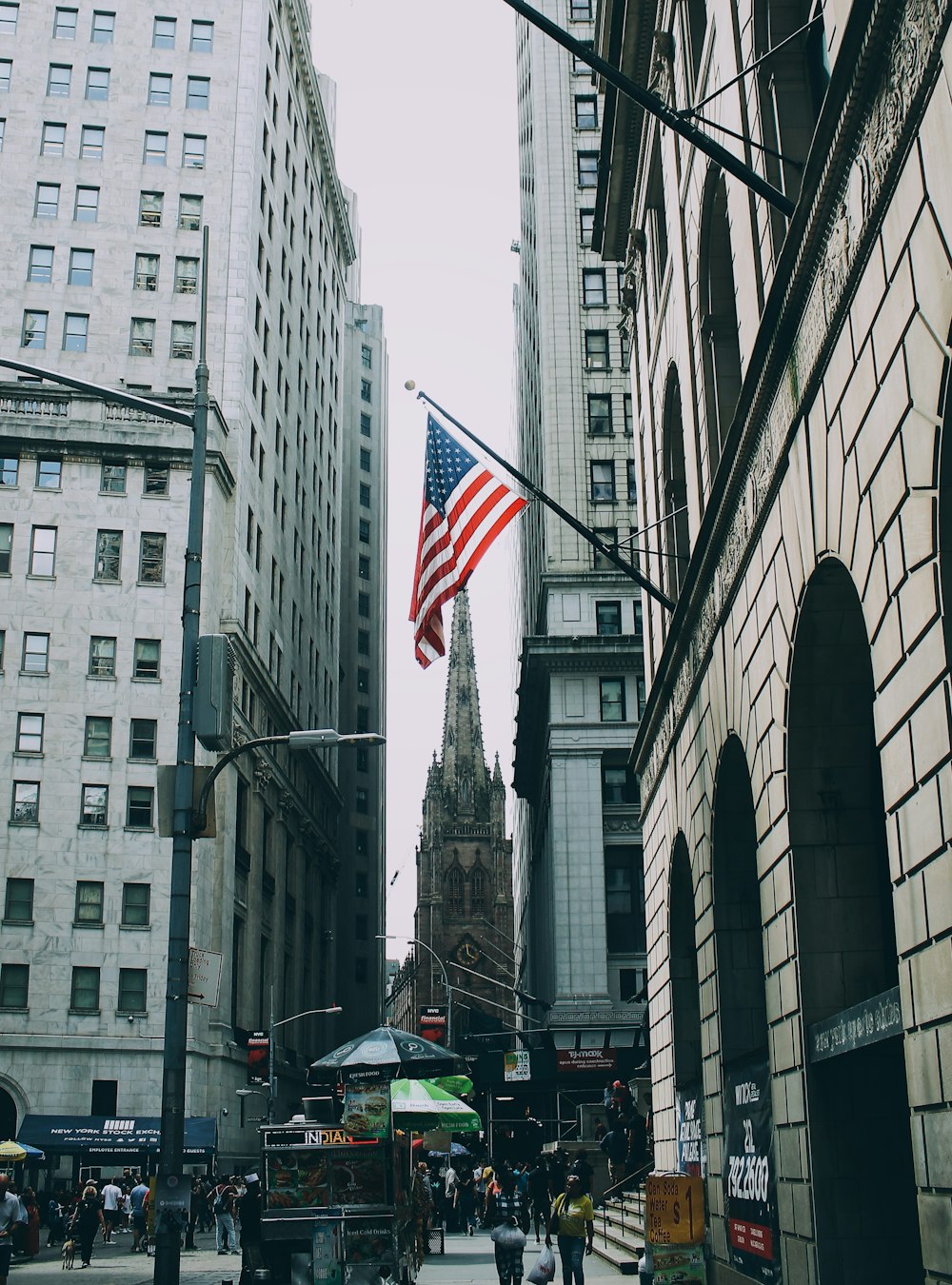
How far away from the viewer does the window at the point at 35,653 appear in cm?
5494

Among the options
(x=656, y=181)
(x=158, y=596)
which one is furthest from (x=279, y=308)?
(x=656, y=181)

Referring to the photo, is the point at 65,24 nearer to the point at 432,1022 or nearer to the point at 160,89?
the point at 160,89

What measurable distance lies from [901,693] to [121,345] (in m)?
56.9

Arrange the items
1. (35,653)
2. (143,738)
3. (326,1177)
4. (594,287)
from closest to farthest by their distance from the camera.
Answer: (326,1177), (143,738), (35,653), (594,287)

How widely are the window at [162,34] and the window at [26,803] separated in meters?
37.0

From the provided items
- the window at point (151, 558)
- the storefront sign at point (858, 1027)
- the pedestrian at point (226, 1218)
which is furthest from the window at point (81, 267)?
the storefront sign at point (858, 1027)

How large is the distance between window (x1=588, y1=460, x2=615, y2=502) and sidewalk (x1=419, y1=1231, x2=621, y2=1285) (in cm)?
3283

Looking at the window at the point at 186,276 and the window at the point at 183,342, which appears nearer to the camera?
the window at the point at 183,342

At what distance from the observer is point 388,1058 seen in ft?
70.1

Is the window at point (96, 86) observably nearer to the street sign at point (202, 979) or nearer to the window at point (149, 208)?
the window at point (149, 208)

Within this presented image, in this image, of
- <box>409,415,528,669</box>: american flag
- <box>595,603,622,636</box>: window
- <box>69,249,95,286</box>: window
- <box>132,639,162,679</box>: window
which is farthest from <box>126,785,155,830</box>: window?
<box>409,415,528,669</box>: american flag

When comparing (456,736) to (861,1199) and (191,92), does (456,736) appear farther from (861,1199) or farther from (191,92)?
(861,1199)

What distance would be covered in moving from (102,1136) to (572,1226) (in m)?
34.7

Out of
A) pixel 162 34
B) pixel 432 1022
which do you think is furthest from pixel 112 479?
pixel 432 1022
